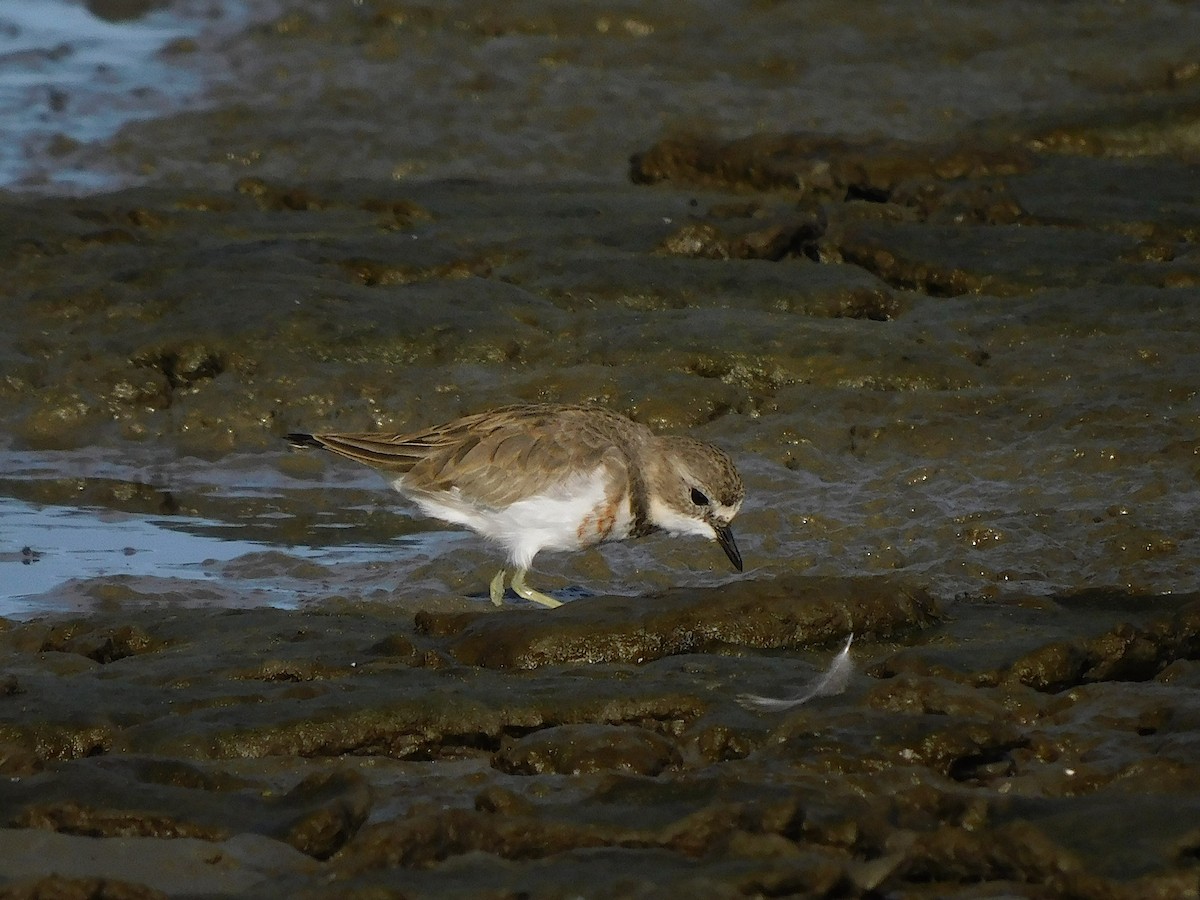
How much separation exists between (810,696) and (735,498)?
2.20 meters

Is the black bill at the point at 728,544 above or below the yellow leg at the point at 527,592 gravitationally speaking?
above

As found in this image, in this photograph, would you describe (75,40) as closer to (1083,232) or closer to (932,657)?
(1083,232)

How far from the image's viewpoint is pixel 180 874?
578 centimetres

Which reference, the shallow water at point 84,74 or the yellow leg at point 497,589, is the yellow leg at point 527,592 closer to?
the yellow leg at point 497,589

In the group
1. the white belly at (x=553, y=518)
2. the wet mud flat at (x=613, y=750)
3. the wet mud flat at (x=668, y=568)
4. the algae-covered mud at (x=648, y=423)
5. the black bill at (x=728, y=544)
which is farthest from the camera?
the black bill at (x=728, y=544)

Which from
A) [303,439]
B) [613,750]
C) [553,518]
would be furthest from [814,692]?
[303,439]

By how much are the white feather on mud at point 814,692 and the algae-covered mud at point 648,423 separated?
5 cm

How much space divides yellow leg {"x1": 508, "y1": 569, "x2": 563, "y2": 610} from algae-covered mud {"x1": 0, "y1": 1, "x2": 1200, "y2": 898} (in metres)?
0.08

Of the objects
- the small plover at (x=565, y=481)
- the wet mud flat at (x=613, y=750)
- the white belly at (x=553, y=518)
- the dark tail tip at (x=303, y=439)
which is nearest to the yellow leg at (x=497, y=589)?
the small plover at (x=565, y=481)

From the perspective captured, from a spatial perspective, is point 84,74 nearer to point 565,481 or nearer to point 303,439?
point 303,439

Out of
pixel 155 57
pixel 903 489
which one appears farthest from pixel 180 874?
pixel 155 57

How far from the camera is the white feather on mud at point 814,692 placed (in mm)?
7049

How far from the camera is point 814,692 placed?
719 centimetres

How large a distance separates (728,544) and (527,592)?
1.01 meters
